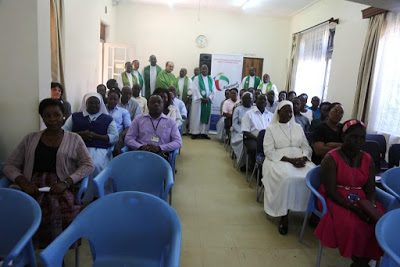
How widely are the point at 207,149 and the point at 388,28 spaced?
384 centimetres

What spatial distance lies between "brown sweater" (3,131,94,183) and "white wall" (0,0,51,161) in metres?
0.54

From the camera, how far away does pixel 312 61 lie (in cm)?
735

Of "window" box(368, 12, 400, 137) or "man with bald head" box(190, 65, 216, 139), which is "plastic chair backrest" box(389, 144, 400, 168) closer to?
"window" box(368, 12, 400, 137)

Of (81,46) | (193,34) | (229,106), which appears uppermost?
(193,34)

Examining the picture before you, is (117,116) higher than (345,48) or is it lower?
lower

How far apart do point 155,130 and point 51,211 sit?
1.54 m

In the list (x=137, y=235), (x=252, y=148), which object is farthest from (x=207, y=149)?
(x=137, y=235)

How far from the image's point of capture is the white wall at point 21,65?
2381mm

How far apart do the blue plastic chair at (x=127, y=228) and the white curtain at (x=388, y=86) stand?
4494mm

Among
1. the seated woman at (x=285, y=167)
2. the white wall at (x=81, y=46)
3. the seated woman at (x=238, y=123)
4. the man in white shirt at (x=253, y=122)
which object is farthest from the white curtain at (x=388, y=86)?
the white wall at (x=81, y=46)

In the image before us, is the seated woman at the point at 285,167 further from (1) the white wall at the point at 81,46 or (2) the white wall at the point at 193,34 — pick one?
(2) the white wall at the point at 193,34

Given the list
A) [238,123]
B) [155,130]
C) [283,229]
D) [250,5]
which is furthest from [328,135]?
[250,5]

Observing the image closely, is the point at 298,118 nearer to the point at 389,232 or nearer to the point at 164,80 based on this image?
the point at 389,232

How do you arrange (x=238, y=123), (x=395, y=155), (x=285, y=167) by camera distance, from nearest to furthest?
(x=285, y=167), (x=395, y=155), (x=238, y=123)
